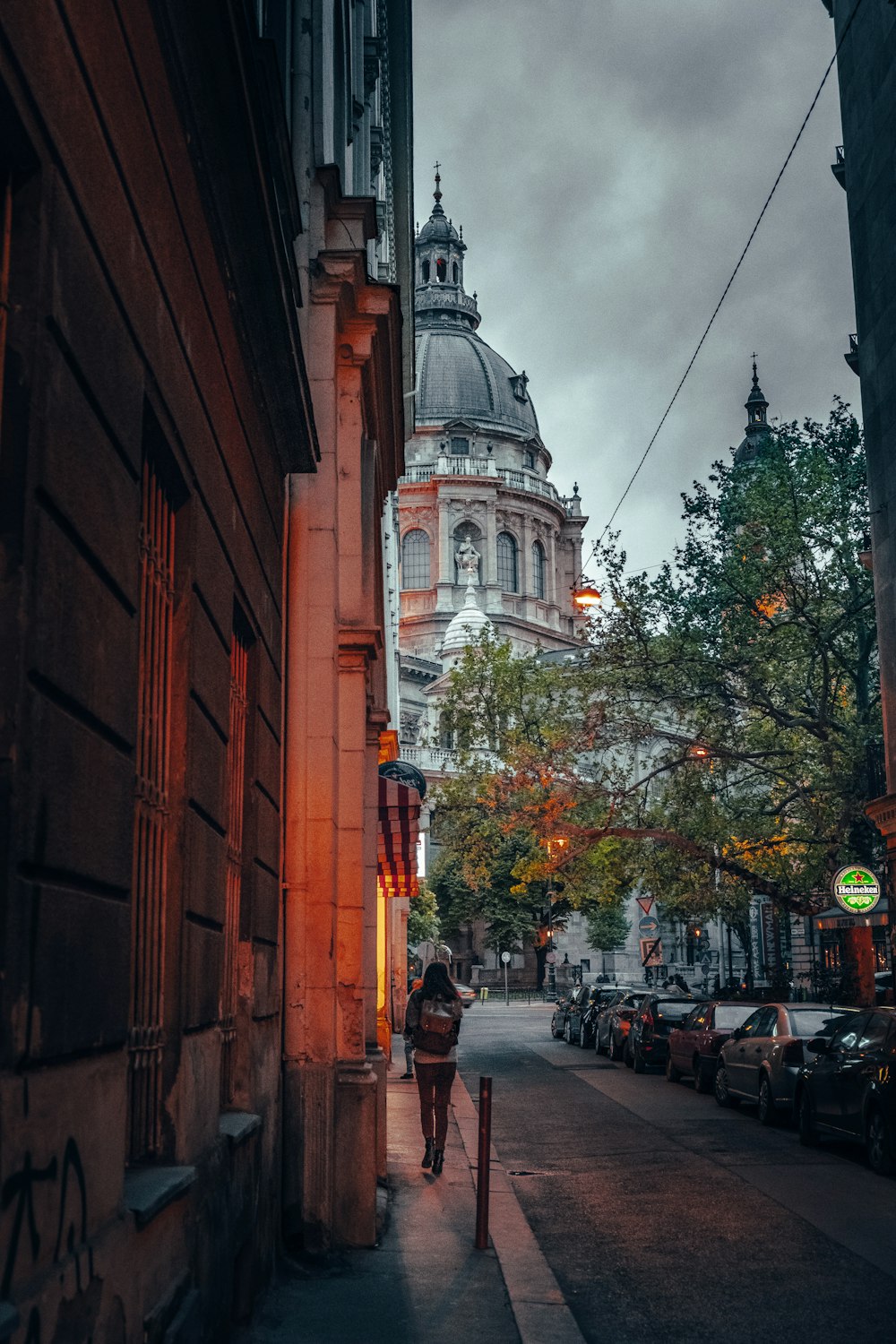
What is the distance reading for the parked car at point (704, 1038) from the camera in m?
22.5

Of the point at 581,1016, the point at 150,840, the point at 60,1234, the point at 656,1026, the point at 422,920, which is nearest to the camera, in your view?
the point at 60,1234

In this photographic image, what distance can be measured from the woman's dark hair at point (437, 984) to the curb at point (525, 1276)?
1.52 m

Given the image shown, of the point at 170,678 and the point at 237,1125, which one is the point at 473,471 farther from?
the point at 170,678

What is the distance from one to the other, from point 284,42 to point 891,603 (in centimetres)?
1773

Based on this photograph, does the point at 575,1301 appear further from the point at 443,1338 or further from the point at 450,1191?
the point at 450,1191

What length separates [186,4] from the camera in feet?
16.5

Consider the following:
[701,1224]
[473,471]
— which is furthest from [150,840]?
[473,471]

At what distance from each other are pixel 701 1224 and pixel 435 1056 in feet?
10.3

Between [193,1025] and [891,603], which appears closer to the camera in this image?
[193,1025]

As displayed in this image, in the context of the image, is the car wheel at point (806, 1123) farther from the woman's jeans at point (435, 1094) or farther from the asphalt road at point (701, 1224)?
the woman's jeans at point (435, 1094)

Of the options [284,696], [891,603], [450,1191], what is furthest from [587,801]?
[284,696]

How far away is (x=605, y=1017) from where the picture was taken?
3262 cm

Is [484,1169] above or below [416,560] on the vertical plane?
below

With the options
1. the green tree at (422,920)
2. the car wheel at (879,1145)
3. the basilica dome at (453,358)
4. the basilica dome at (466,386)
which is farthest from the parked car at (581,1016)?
the basilica dome at (466,386)
